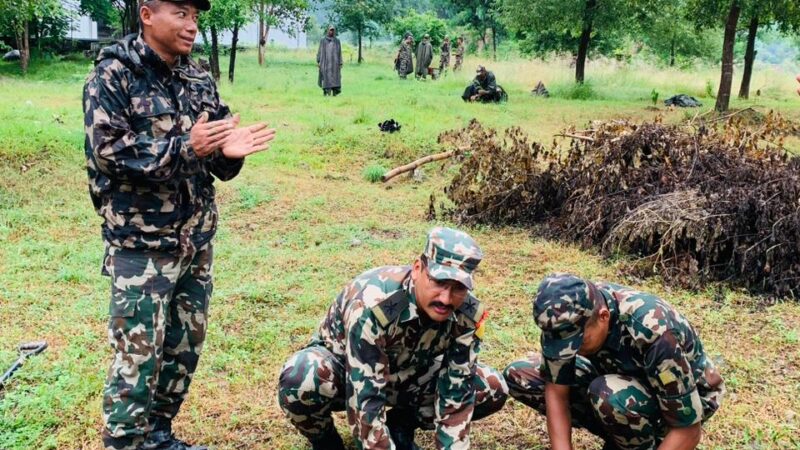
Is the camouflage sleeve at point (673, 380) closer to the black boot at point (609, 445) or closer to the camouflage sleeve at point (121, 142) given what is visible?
the black boot at point (609, 445)

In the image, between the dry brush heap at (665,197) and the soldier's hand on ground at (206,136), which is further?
the dry brush heap at (665,197)

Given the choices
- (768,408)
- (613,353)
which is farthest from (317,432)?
(768,408)

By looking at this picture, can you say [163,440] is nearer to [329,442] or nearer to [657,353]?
[329,442]

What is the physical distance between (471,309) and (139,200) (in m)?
1.29

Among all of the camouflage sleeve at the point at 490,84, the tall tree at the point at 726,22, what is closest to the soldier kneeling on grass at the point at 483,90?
the camouflage sleeve at the point at 490,84

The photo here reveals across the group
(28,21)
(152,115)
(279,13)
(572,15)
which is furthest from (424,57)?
(152,115)

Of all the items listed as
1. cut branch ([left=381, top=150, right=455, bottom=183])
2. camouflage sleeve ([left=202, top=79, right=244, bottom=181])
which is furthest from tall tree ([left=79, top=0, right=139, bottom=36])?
camouflage sleeve ([left=202, top=79, right=244, bottom=181])

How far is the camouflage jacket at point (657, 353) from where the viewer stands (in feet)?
8.05

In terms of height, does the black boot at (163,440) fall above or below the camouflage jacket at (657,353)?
below

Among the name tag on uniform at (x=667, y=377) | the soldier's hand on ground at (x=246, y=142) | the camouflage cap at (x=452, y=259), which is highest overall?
the soldier's hand on ground at (x=246, y=142)

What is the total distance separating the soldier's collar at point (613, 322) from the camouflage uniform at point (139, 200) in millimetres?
1576

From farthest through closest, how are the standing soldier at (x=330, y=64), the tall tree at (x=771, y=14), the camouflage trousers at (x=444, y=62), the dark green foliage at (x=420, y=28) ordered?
1. the dark green foliage at (x=420, y=28)
2. the camouflage trousers at (x=444, y=62)
3. the standing soldier at (x=330, y=64)
4. the tall tree at (x=771, y=14)

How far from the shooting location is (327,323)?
2916mm

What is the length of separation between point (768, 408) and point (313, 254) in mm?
3592
